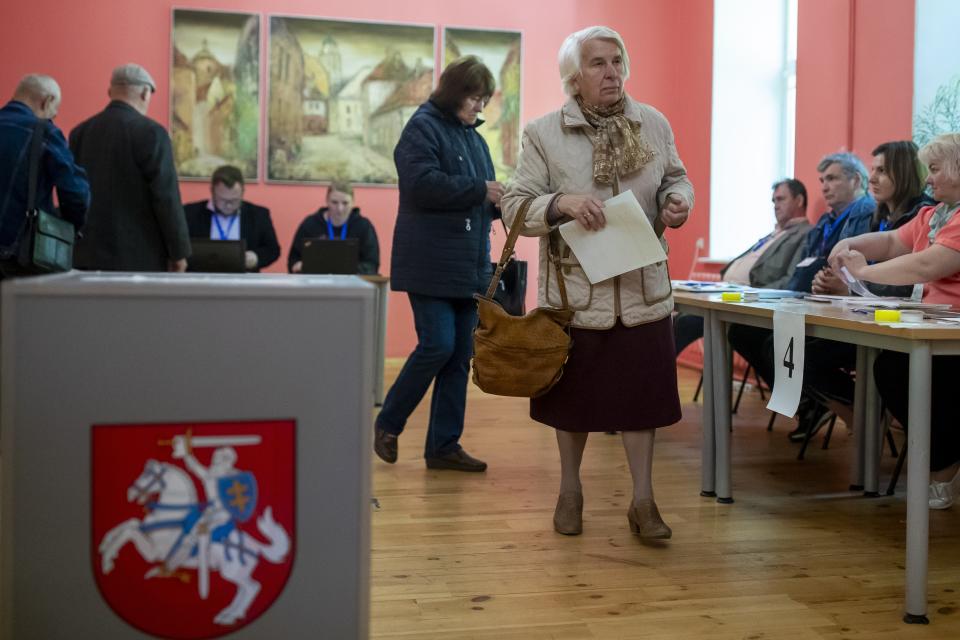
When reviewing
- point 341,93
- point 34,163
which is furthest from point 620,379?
point 341,93

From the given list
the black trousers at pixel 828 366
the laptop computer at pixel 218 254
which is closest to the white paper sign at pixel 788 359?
the black trousers at pixel 828 366

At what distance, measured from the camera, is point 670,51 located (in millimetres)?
7953

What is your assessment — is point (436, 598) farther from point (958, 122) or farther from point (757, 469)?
point (958, 122)

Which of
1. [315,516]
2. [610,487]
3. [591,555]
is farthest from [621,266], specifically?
[315,516]

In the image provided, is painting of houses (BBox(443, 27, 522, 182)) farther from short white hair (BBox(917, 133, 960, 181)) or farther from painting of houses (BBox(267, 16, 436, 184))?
short white hair (BBox(917, 133, 960, 181))

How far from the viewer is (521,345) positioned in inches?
104

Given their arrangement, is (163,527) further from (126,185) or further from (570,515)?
(126,185)

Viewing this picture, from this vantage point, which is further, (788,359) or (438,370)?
(438,370)

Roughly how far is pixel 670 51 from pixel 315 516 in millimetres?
7231

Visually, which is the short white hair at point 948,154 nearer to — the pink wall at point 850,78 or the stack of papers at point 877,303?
the stack of papers at point 877,303

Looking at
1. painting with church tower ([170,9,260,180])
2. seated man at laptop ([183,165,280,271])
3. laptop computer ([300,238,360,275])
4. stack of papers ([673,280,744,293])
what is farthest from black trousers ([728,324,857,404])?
painting with church tower ([170,9,260,180])

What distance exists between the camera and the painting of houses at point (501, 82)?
24.9 feet

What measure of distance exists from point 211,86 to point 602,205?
209 inches

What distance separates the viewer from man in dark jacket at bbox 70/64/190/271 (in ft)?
13.0
